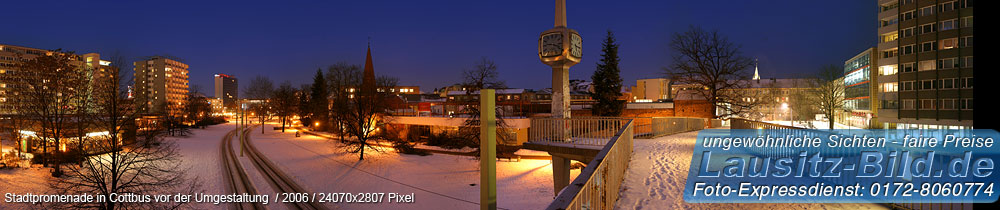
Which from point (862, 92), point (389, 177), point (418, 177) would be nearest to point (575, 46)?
point (418, 177)

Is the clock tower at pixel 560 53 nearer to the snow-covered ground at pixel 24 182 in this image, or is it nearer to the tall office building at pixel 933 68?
the snow-covered ground at pixel 24 182

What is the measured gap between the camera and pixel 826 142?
696 centimetres

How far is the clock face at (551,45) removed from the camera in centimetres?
1534

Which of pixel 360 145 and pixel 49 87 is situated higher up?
pixel 49 87

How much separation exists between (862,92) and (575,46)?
178ft

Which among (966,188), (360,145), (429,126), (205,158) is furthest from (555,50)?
(205,158)

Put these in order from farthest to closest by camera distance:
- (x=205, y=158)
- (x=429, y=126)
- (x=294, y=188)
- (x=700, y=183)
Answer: (x=429, y=126)
(x=205, y=158)
(x=294, y=188)
(x=700, y=183)

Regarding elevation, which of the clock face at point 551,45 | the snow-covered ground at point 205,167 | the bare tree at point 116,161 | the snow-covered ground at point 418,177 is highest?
the clock face at point 551,45

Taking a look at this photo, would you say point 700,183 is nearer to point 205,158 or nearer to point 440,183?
point 440,183

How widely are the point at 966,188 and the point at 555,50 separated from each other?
1197cm

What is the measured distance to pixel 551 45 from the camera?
612 inches

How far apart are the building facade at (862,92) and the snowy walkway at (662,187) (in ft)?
147

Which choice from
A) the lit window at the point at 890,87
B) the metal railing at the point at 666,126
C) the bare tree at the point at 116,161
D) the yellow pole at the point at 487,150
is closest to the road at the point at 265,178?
the bare tree at the point at 116,161

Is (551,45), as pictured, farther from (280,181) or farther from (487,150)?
(280,181)
